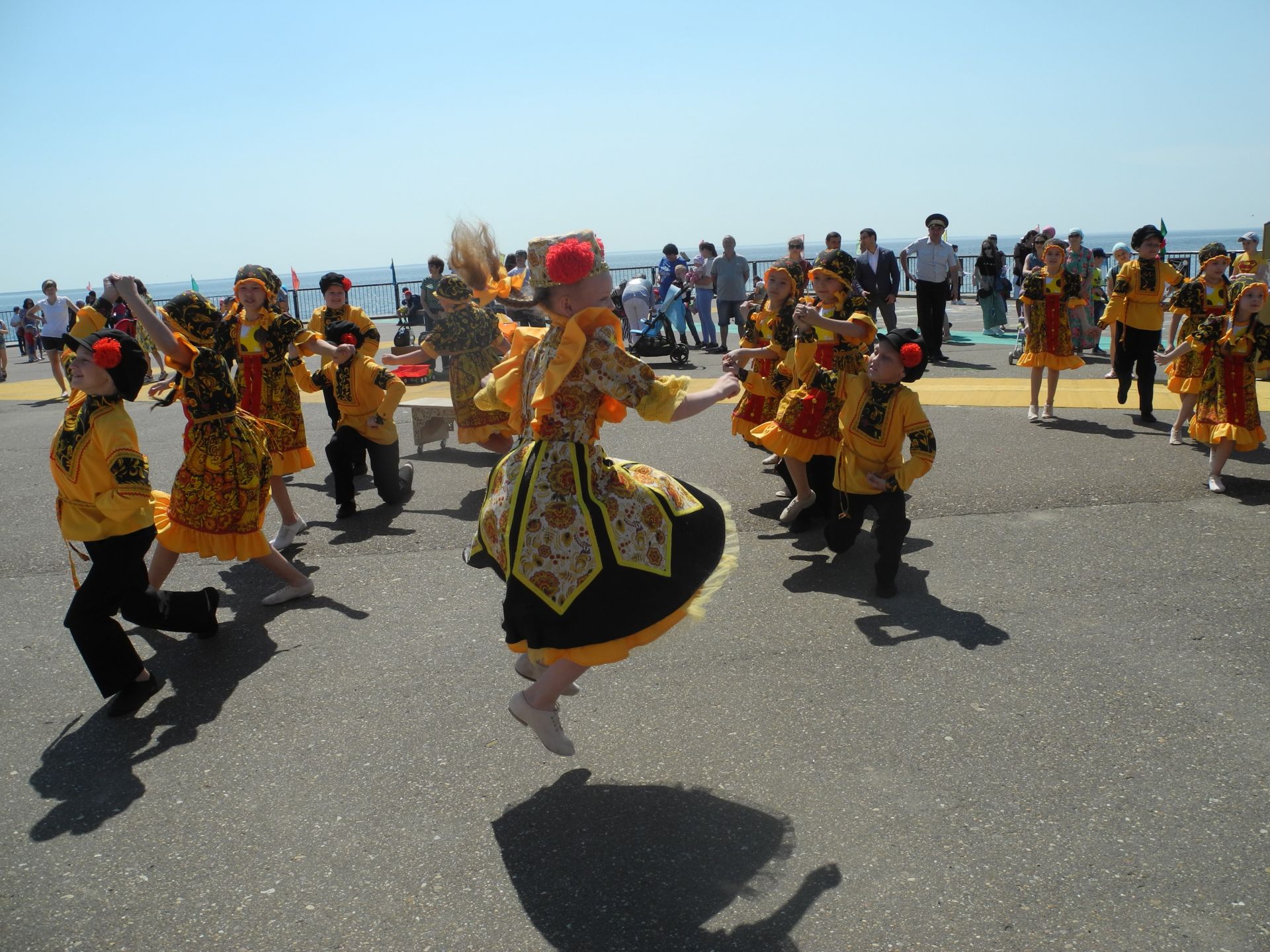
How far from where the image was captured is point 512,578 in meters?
3.54

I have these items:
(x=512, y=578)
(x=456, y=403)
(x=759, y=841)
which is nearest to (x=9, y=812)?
(x=512, y=578)

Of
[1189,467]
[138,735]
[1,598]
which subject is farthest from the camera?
[1189,467]

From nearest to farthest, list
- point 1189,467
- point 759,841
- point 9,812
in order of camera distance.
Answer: point 759,841
point 9,812
point 1189,467

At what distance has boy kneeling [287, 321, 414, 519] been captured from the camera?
7523mm

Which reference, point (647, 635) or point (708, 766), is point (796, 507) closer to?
point (708, 766)

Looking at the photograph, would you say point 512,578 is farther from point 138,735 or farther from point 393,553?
point 393,553

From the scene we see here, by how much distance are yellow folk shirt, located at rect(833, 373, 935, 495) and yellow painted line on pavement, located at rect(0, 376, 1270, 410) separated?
4198 millimetres

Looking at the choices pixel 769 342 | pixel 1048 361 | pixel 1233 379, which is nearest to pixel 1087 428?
pixel 1048 361

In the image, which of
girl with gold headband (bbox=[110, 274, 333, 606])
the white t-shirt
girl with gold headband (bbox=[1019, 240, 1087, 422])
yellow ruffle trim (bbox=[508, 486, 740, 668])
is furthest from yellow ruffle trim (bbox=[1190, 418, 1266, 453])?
the white t-shirt

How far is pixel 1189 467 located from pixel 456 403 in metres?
5.89

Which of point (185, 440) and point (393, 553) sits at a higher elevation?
point (185, 440)

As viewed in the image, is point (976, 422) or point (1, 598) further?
point (976, 422)

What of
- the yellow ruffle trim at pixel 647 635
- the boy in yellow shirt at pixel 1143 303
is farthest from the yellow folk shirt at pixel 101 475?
the boy in yellow shirt at pixel 1143 303

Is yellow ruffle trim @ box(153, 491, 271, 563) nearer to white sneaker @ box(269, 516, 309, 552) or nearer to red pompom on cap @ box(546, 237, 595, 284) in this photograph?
white sneaker @ box(269, 516, 309, 552)
